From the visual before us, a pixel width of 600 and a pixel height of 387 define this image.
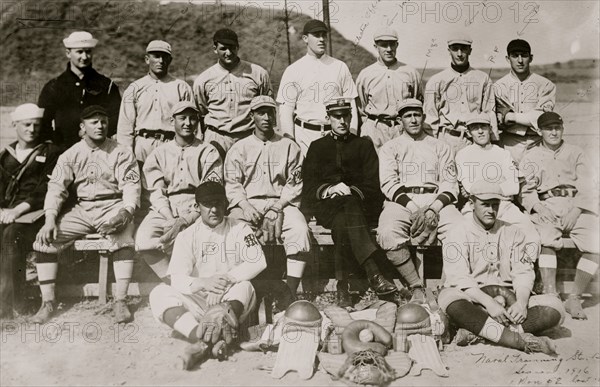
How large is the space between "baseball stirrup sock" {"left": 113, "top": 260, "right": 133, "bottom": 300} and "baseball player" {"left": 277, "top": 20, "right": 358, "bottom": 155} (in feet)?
6.43

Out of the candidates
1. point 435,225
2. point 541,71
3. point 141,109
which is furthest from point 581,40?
point 141,109

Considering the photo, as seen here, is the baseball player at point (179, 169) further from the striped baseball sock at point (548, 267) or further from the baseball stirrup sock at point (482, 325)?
the striped baseball sock at point (548, 267)

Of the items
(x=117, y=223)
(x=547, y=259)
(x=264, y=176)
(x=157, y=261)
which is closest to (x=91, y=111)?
(x=117, y=223)

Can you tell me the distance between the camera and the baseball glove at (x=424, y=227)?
5477mm

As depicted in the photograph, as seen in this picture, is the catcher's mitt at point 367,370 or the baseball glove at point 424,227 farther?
the baseball glove at point 424,227

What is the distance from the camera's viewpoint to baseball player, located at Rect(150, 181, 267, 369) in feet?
15.5

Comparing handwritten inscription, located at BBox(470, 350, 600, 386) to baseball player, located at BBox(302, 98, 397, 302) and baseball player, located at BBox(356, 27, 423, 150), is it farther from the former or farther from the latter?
baseball player, located at BBox(356, 27, 423, 150)

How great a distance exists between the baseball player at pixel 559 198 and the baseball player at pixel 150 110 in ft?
11.2

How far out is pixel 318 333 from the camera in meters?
4.83

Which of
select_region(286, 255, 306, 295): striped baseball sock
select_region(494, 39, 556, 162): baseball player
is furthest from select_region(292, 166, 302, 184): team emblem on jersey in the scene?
select_region(494, 39, 556, 162): baseball player

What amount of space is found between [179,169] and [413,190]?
2.14m

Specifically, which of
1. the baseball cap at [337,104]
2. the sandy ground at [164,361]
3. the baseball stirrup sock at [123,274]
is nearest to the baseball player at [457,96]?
Result: the baseball cap at [337,104]

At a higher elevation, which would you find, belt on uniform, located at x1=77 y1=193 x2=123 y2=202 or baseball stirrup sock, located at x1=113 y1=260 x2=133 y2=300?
belt on uniform, located at x1=77 y1=193 x2=123 y2=202

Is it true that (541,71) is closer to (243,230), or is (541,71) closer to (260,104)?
(260,104)
